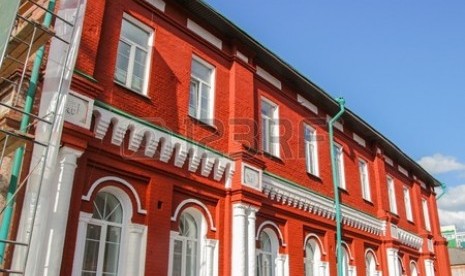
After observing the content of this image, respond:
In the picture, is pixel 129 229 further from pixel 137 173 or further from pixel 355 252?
pixel 355 252

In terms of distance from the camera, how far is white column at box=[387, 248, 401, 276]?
53.9ft

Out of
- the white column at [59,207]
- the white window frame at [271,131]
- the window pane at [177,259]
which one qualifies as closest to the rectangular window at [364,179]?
the white window frame at [271,131]

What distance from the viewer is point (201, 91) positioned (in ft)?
35.8

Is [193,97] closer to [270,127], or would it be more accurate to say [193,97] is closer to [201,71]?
[201,71]

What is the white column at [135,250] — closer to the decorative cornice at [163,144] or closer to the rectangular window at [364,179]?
the decorative cornice at [163,144]

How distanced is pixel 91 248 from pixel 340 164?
33.8ft

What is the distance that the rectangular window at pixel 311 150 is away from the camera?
1418 cm

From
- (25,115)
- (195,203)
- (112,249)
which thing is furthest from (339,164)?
(25,115)

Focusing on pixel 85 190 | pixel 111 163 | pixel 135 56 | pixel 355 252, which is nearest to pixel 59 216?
pixel 85 190

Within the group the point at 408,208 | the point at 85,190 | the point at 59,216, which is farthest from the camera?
the point at 408,208

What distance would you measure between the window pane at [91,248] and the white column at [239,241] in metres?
3.21

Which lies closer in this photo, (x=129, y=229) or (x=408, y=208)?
(x=129, y=229)

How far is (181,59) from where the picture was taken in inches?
411

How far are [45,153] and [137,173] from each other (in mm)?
2419
